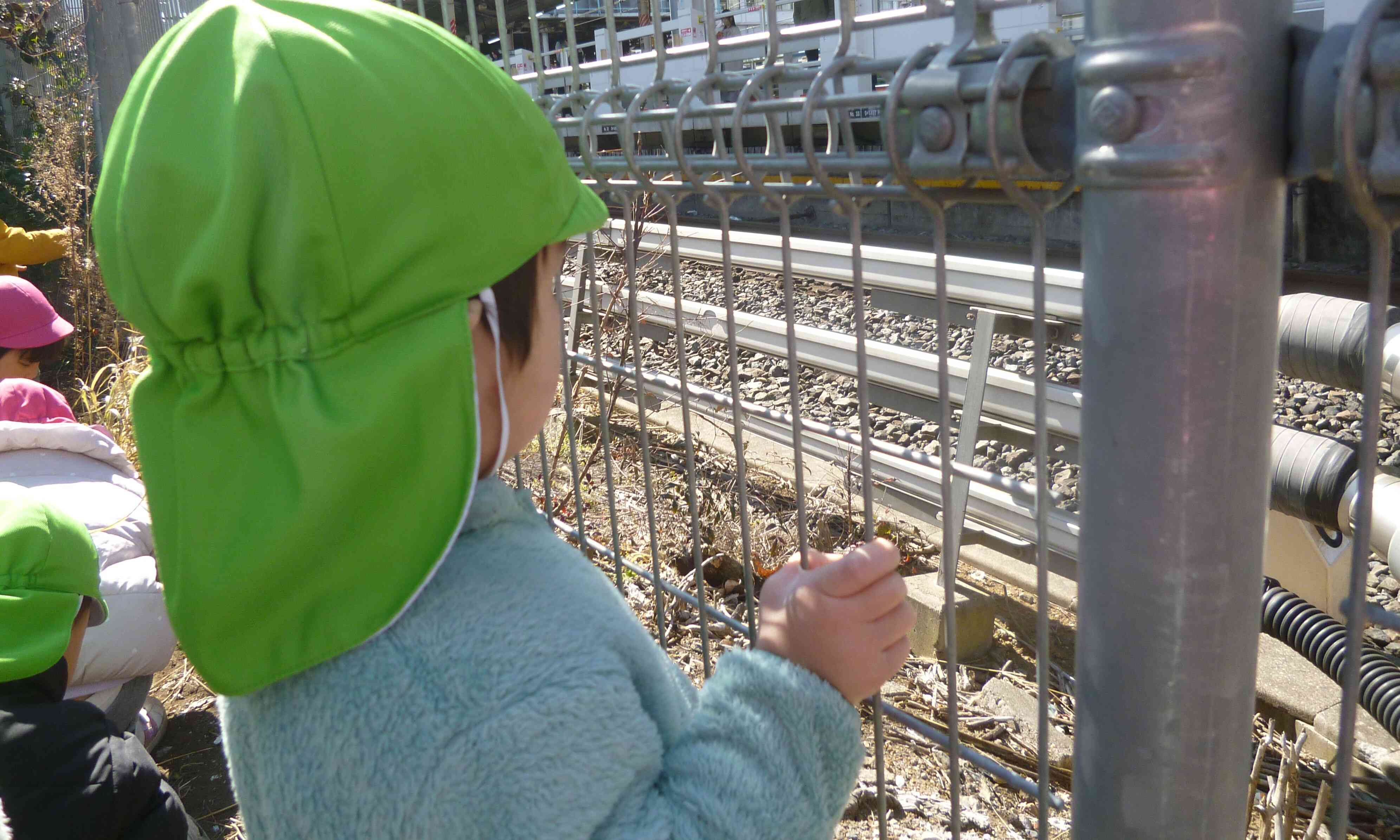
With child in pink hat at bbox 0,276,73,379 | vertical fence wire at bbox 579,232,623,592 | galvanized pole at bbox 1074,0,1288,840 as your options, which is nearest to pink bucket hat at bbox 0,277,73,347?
child in pink hat at bbox 0,276,73,379

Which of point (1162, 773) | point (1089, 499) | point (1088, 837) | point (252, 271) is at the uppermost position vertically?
point (252, 271)

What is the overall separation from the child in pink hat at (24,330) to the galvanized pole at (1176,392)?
14.7 feet

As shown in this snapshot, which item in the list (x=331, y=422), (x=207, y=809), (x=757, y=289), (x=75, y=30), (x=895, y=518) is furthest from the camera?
(x=75, y=30)

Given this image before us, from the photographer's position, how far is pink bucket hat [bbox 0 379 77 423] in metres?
3.89

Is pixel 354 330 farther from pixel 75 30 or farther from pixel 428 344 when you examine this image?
pixel 75 30

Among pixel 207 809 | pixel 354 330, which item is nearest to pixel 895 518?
pixel 207 809

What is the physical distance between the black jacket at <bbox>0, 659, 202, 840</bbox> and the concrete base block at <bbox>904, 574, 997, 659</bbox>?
220 cm

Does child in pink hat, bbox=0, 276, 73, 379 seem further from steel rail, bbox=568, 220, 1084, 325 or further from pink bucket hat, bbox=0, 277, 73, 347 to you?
steel rail, bbox=568, 220, 1084, 325

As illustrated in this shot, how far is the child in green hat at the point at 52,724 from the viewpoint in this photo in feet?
7.93

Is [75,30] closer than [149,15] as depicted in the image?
No

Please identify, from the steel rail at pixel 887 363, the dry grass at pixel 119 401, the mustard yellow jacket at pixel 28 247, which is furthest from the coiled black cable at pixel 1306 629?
the mustard yellow jacket at pixel 28 247

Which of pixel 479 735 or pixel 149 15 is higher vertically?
pixel 149 15

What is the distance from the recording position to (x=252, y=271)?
1.02 metres

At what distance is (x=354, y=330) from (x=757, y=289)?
7.17 metres
